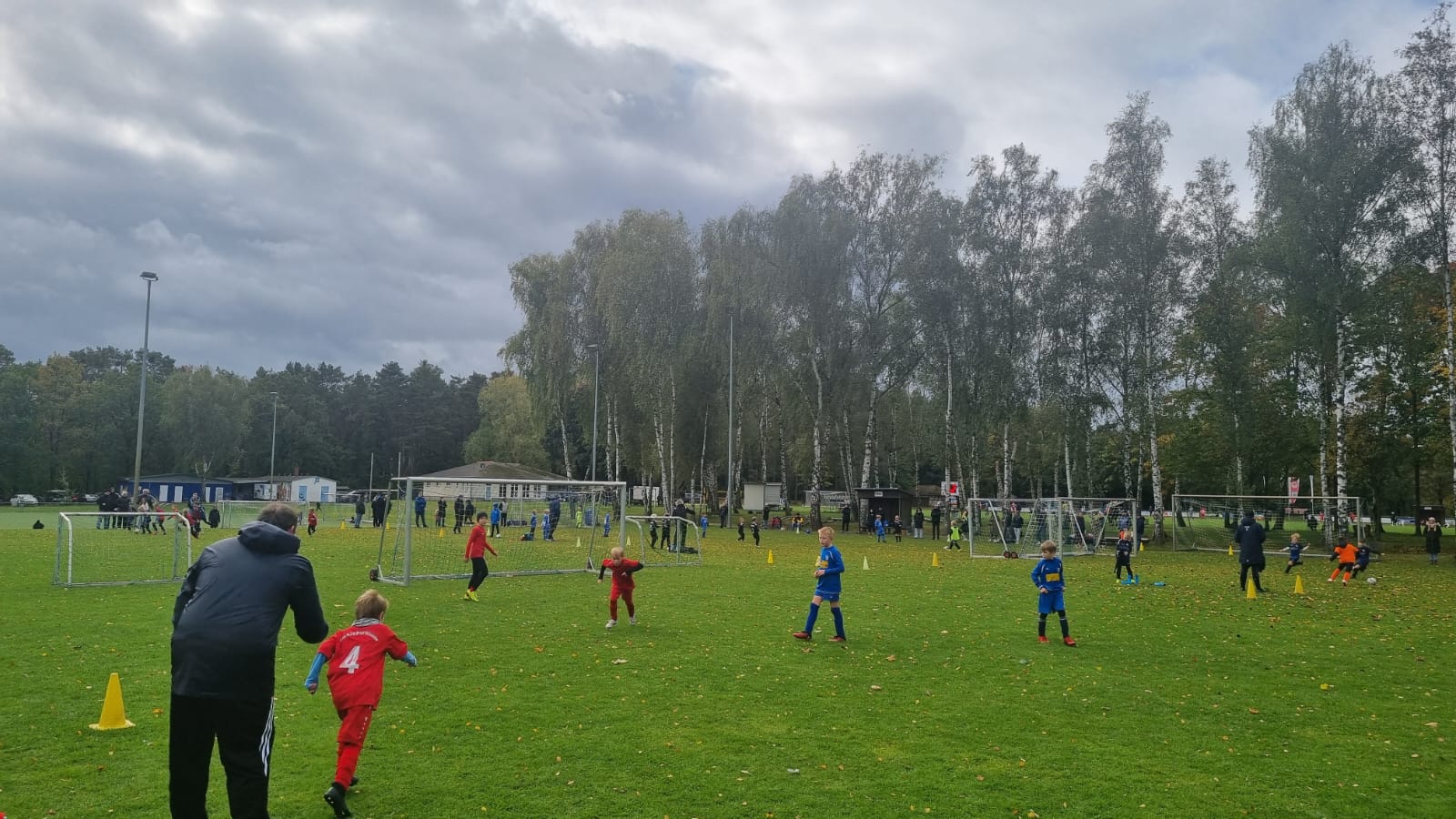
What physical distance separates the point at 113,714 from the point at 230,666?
439 centimetres

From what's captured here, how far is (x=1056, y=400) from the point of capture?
4066 centimetres

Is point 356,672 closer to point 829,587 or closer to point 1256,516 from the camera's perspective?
point 829,587

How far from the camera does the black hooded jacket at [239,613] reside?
15.1 feet

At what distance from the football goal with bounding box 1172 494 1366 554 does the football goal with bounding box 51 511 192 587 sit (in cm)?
3273

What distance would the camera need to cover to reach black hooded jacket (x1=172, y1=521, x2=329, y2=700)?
460 cm

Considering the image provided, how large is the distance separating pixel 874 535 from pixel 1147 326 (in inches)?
588

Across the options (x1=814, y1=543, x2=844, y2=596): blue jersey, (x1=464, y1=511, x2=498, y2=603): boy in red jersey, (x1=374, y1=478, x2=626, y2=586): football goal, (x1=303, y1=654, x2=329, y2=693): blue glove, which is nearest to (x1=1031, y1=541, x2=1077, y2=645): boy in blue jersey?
(x1=814, y1=543, x2=844, y2=596): blue jersey

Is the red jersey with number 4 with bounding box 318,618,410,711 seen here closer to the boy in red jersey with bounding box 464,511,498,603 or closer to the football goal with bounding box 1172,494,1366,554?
the boy in red jersey with bounding box 464,511,498,603

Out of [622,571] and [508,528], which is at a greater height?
[622,571]

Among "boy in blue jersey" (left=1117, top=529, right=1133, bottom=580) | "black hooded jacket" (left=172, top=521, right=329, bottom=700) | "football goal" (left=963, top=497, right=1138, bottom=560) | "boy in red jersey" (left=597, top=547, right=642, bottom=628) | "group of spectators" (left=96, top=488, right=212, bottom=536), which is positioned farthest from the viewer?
"football goal" (left=963, top=497, right=1138, bottom=560)

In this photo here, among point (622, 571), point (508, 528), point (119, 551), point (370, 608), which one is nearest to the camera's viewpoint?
point (370, 608)

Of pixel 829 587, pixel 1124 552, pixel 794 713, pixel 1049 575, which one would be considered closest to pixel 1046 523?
pixel 1124 552

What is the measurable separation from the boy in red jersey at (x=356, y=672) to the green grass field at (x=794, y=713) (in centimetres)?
37

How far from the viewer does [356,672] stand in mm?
6309
